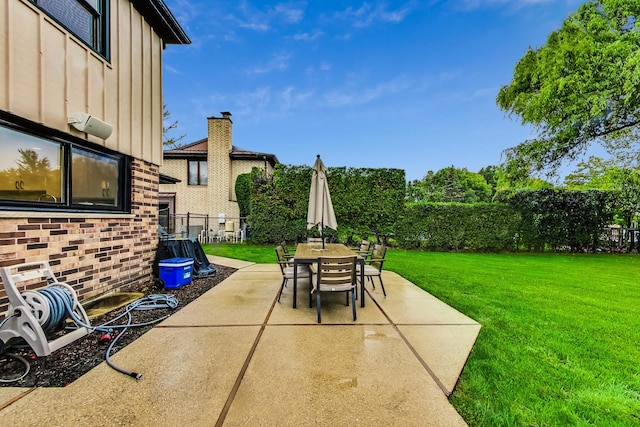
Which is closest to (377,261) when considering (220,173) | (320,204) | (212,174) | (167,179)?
(320,204)

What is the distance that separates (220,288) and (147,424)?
3890 mm

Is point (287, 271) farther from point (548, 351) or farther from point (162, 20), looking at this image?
point (162, 20)

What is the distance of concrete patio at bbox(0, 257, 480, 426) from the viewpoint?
207 centimetres

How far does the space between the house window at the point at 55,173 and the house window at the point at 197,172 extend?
1334 cm

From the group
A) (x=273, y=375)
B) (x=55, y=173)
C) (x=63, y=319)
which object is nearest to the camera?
(x=273, y=375)

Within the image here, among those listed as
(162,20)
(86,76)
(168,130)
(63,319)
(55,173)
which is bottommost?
(63,319)

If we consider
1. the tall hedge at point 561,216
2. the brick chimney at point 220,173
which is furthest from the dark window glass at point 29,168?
the tall hedge at point 561,216

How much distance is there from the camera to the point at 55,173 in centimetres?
400

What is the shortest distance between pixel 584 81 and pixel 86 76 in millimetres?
14084

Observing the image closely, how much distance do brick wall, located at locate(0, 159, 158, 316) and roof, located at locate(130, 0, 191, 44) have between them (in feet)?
9.77

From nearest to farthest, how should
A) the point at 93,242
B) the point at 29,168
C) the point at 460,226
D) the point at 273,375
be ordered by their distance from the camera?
the point at 273,375 < the point at 29,168 < the point at 93,242 < the point at 460,226

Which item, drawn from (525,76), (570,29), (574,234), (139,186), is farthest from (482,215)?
(139,186)

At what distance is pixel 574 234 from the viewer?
1316 cm

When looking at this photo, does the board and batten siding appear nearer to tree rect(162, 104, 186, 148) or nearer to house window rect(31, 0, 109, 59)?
house window rect(31, 0, 109, 59)
